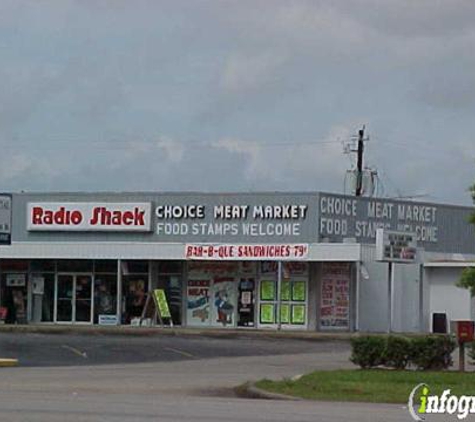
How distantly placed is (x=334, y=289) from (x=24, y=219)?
1299cm

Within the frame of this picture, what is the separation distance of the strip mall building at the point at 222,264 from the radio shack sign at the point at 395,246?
5.07 ft

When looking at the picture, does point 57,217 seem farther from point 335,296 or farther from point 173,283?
point 335,296

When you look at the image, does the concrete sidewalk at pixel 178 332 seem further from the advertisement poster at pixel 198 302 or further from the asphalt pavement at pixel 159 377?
the advertisement poster at pixel 198 302

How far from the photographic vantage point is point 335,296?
5306cm

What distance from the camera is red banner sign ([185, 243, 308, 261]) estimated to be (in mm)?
51438

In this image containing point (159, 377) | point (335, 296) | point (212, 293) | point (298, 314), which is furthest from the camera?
point (212, 293)

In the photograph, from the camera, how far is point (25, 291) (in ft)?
184

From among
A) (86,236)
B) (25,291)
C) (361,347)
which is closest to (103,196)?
(86,236)

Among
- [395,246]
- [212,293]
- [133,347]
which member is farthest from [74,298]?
[133,347]

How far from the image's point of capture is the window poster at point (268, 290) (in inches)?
2095

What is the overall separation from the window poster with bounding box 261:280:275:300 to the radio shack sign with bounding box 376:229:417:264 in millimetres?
5136

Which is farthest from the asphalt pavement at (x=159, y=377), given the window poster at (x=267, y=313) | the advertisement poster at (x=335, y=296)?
the advertisement poster at (x=335, y=296)

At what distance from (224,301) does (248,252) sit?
281cm

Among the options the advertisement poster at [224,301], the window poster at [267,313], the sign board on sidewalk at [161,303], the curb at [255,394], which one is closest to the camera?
the curb at [255,394]
